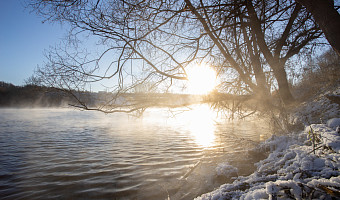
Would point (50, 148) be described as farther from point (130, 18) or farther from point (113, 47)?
point (130, 18)

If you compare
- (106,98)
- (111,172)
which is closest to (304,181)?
(111,172)

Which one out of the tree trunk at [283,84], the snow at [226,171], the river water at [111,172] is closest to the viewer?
the river water at [111,172]

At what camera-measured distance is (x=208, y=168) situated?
4008mm

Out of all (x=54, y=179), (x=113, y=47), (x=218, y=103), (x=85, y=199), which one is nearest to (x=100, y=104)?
(x=113, y=47)

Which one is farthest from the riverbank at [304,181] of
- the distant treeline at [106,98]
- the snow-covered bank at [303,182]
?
the distant treeline at [106,98]

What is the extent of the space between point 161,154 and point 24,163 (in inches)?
151

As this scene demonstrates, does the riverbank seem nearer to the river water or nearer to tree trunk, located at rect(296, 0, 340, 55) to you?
the river water

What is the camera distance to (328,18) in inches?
115

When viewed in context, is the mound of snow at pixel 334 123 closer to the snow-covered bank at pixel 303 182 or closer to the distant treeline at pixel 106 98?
the snow-covered bank at pixel 303 182

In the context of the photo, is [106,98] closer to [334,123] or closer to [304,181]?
[304,181]

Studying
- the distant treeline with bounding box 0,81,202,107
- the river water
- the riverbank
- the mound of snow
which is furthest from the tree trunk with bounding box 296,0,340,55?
the distant treeline with bounding box 0,81,202,107

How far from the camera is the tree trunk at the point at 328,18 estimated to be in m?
2.88

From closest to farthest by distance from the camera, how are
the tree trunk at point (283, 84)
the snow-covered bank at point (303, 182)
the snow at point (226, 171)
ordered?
1. the snow-covered bank at point (303, 182)
2. the snow at point (226, 171)
3. the tree trunk at point (283, 84)

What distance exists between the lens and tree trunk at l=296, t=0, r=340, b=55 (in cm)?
288
